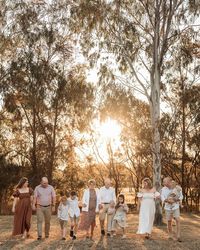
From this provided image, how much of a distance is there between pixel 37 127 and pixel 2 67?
19.8ft

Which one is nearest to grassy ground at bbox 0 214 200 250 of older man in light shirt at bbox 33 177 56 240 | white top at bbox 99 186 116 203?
older man in light shirt at bbox 33 177 56 240

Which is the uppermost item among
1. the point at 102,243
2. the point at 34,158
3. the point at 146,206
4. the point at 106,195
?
the point at 34,158

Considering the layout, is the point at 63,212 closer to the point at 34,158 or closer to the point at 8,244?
the point at 8,244

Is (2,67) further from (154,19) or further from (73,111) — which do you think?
(154,19)

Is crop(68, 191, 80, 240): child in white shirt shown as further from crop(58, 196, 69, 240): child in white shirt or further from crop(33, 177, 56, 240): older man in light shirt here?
crop(33, 177, 56, 240): older man in light shirt

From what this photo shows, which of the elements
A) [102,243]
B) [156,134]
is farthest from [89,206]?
[156,134]

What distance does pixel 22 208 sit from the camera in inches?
611

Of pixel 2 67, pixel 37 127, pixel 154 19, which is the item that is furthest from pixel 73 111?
pixel 154 19

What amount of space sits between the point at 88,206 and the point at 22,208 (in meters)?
2.01

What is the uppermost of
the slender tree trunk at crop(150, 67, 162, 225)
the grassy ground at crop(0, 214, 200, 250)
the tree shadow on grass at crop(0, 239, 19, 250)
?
the slender tree trunk at crop(150, 67, 162, 225)

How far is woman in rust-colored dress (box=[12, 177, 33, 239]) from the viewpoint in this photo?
608 inches

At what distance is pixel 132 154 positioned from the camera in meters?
45.0

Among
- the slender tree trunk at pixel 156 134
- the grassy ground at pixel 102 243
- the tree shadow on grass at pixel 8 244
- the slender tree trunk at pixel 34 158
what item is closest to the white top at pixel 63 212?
the grassy ground at pixel 102 243

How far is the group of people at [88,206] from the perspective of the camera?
593 inches
